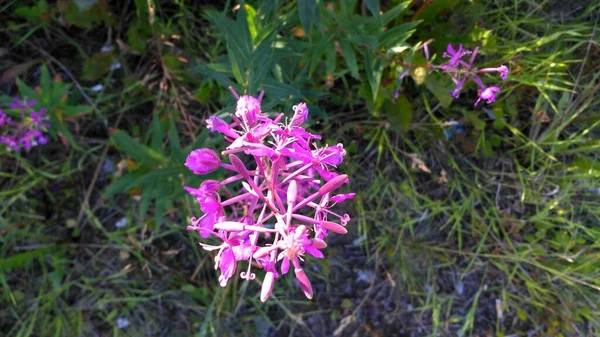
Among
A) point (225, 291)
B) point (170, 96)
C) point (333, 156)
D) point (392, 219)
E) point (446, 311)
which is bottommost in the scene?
point (446, 311)

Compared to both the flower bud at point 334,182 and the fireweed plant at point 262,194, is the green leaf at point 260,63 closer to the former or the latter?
the fireweed plant at point 262,194

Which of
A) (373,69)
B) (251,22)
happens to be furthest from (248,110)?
(373,69)

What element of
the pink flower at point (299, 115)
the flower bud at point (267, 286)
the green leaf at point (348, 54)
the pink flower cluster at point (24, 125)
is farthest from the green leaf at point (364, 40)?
the pink flower cluster at point (24, 125)

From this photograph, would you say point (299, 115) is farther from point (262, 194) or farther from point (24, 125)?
point (24, 125)

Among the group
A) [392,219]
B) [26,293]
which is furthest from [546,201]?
[26,293]

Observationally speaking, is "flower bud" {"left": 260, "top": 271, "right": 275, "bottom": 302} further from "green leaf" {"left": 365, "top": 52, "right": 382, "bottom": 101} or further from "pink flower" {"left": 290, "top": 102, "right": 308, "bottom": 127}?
"green leaf" {"left": 365, "top": 52, "right": 382, "bottom": 101}

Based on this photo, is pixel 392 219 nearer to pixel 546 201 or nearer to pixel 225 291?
pixel 546 201

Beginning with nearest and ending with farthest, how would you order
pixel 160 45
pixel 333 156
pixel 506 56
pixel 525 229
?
pixel 333 156 < pixel 506 56 < pixel 160 45 < pixel 525 229
